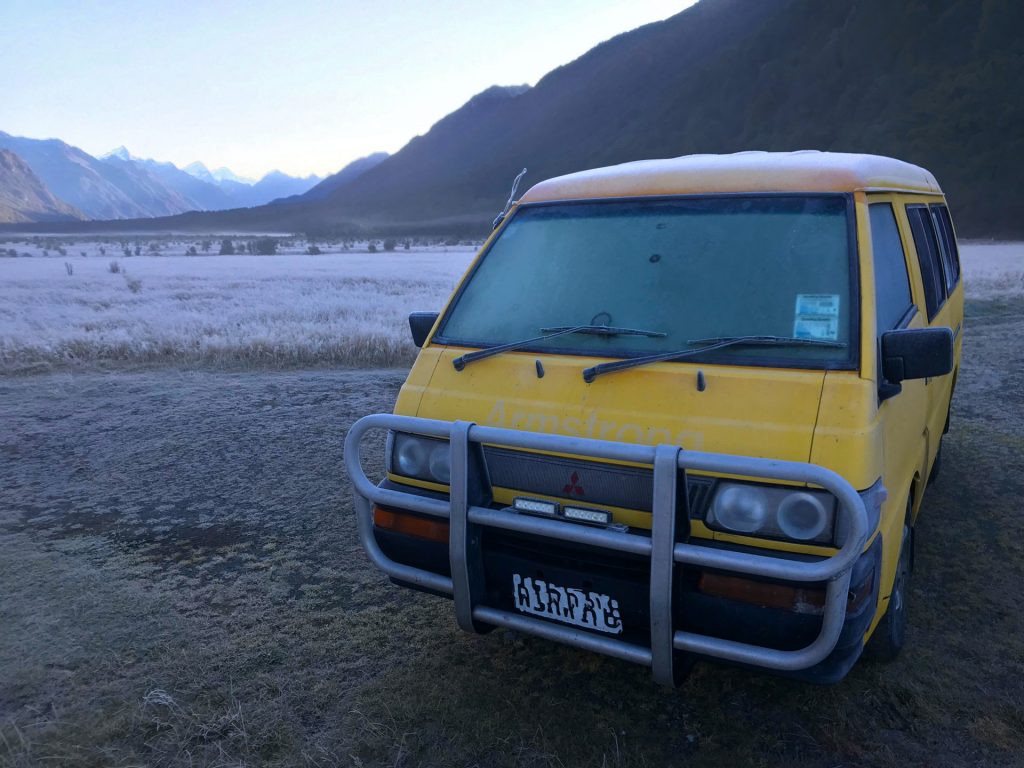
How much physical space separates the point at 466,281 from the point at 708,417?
1392 millimetres

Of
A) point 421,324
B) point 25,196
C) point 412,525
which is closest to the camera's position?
point 412,525

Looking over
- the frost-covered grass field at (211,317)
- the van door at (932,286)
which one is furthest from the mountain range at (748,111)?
the van door at (932,286)

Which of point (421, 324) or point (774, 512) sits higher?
point (421, 324)

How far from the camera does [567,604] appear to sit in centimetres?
248

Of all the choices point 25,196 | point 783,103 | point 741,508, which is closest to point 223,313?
point 741,508

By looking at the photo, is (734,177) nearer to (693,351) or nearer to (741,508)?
(693,351)

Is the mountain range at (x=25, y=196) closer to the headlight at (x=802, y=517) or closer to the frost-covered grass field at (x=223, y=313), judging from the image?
the frost-covered grass field at (x=223, y=313)

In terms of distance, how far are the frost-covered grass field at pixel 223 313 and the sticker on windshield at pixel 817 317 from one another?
7609 millimetres

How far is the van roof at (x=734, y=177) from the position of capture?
2.86 m

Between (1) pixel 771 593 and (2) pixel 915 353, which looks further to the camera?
(2) pixel 915 353

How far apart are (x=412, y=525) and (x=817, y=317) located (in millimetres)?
1652

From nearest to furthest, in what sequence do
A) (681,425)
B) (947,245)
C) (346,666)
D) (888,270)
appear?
(681,425) → (888,270) → (346,666) → (947,245)

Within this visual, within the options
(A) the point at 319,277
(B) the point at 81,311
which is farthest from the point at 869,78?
(B) the point at 81,311

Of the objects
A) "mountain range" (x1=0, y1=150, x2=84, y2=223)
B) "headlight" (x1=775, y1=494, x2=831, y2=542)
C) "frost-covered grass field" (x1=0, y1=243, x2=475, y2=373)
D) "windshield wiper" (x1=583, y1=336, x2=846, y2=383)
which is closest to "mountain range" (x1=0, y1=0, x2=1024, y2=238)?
"mountain range" (x1=0, y1=150, x2=84, y2=223)
